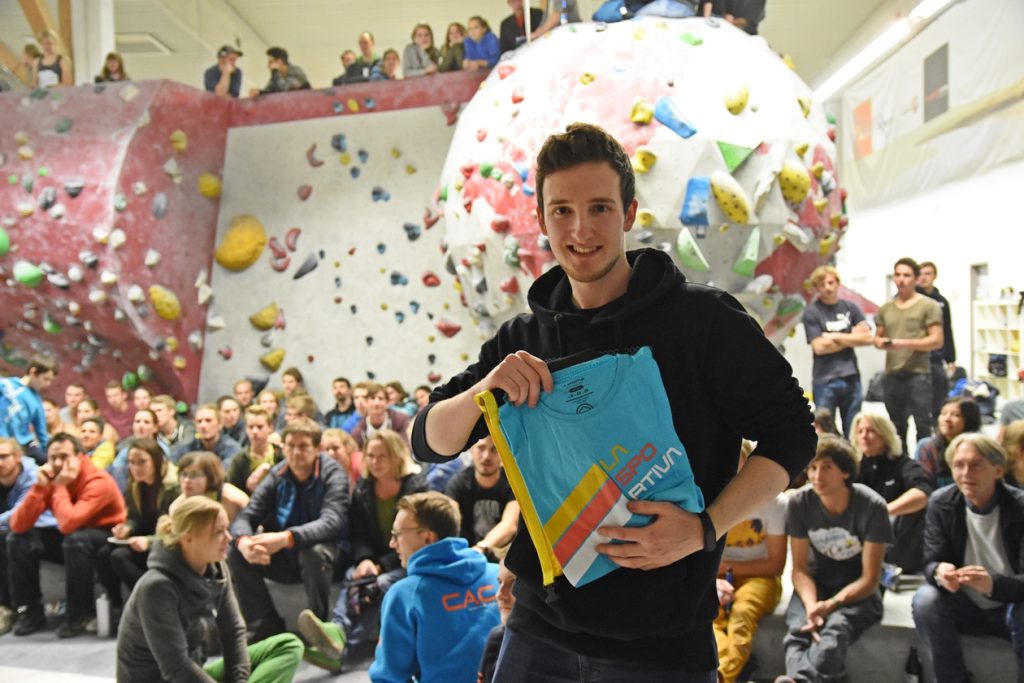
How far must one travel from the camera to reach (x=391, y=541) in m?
3.23

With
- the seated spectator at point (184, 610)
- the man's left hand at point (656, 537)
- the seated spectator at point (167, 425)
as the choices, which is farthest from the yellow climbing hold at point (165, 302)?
the man's left hand at point (656, 537)

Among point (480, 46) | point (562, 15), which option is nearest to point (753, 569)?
point (562, 15)

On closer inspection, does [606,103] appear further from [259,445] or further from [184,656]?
[184,656]

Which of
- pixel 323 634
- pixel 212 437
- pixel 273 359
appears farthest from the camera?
pixel 273 359

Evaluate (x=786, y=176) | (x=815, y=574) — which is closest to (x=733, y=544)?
(x=815, y=574)

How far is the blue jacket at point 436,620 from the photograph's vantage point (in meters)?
2.74

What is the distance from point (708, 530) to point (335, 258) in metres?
6.19

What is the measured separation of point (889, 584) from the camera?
379 centimetres

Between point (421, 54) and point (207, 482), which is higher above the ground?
point (421, 54)

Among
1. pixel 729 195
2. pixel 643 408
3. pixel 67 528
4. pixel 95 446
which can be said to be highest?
pixel 729 195

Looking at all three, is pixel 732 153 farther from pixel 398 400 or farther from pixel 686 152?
pixel 398 400

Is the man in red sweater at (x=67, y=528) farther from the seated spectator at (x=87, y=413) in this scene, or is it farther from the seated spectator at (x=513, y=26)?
the seated spectator at (x=513, y=26)

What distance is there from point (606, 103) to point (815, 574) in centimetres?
227

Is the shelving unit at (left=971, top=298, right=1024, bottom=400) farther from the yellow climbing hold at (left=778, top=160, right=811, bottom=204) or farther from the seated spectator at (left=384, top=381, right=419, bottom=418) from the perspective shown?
the seated spectator at (left=384, top=381, right=419, bottom=418)
